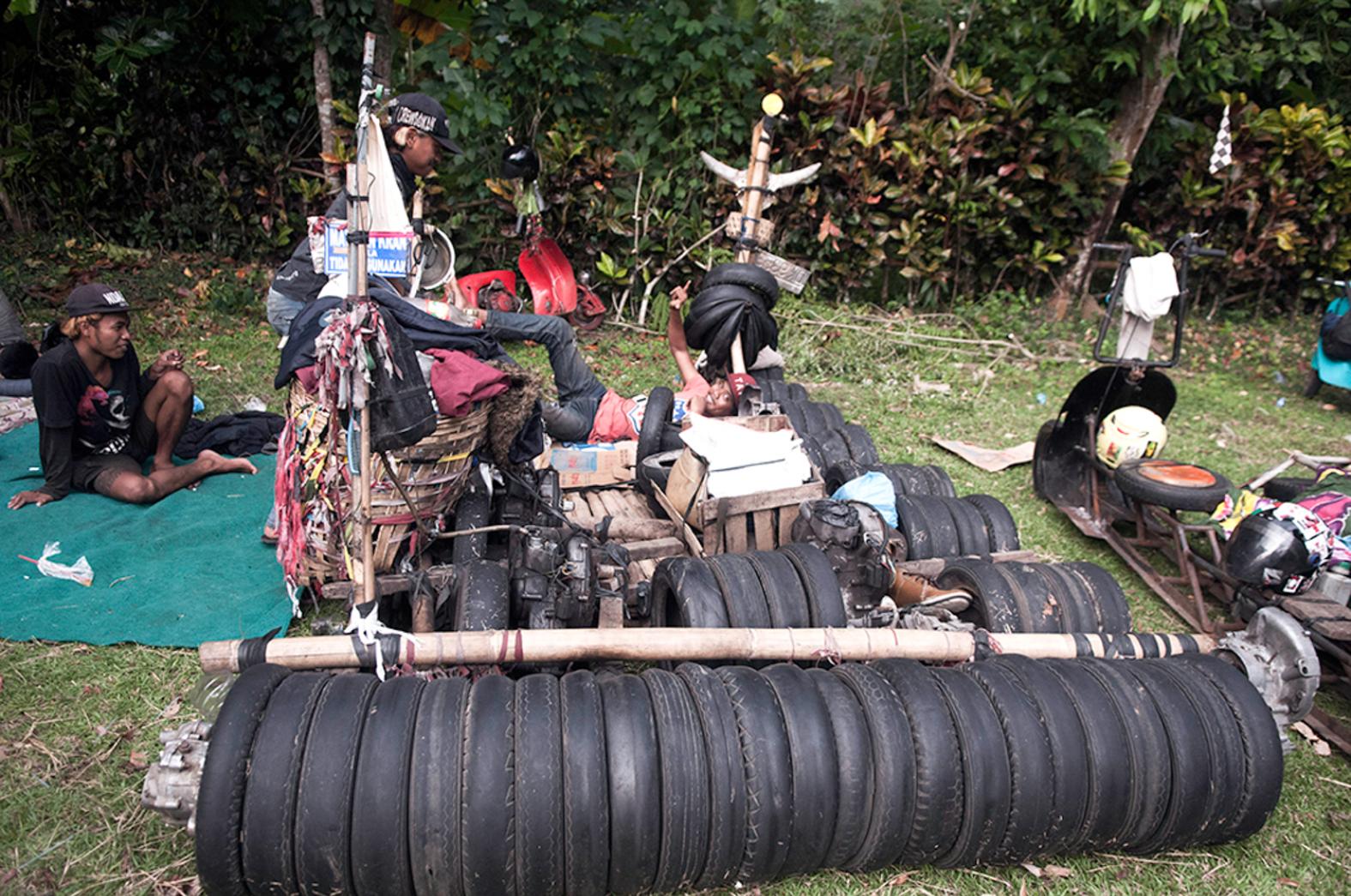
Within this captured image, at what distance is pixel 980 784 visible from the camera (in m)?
2.59

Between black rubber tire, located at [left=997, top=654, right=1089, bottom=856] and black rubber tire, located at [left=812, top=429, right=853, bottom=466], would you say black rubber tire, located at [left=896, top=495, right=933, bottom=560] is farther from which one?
black rubber tire, located at [left=997, top=654, right=1089, bottom=856]

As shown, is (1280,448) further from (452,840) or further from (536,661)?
(452,840)

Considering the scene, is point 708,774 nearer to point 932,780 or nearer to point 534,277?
point 932,780

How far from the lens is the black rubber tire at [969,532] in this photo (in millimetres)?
4219

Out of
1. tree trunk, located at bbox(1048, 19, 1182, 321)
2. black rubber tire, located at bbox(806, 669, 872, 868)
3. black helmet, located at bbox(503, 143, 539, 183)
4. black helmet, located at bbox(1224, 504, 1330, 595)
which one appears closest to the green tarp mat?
black rubber tire, located at bbox(806, 669, 872, 868)

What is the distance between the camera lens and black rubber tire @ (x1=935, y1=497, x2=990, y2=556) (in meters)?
4.22

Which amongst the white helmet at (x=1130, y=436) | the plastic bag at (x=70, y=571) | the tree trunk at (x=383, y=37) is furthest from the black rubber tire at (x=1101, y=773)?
the tree trunk at (x=383, y=37)

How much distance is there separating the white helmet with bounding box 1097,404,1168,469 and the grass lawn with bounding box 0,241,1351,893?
0.64 meters

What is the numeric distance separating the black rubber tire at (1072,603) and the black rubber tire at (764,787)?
1.59m

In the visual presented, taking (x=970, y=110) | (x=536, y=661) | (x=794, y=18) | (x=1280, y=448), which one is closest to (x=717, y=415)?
(x=536, y=661)

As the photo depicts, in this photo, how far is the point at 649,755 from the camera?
2.46 m

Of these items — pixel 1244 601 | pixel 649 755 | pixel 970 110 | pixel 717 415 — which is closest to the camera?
pixel 649 755

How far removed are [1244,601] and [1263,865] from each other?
1.56 metres

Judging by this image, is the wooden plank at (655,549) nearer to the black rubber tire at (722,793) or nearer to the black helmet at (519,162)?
the black rubber tire at (722,793)
